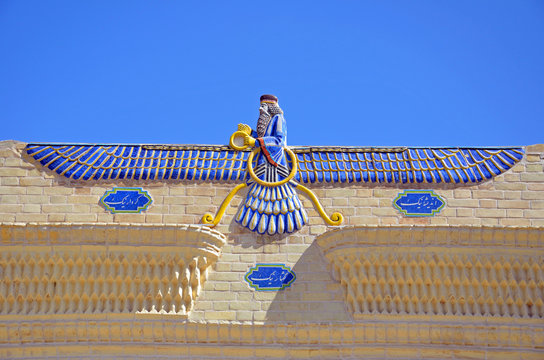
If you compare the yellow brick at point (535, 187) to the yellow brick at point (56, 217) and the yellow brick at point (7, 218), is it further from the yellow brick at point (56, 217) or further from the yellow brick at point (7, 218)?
the yellow brick at point (7, 218)

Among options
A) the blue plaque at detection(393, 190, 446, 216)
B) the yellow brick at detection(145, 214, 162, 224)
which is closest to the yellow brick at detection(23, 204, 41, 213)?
the yellow brick at detection(145, 214, 162, 224)

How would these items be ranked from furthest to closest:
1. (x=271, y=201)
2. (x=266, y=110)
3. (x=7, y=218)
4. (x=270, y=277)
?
(x=266, y=110) < (x=271, y=201) < (x=7, y=218) < (x=270, y=277)

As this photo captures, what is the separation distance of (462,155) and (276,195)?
2425mm

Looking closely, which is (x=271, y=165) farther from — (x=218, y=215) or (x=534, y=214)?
(x=534, y=214)

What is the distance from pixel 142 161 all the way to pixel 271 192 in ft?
5.46

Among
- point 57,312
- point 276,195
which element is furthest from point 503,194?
point 57,312


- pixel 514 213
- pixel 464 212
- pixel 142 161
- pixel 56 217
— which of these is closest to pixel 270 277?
pixel 142 161

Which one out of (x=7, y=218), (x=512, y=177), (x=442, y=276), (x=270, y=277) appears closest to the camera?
(x=442, y=276)

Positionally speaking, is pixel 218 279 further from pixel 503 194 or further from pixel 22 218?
pixel 503 194

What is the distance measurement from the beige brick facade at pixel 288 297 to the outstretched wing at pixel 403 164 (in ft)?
3.10

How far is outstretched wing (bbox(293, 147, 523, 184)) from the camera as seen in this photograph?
12.7 metres

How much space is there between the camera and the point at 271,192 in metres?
12.5

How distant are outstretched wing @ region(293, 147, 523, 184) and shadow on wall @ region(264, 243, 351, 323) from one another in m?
1.18

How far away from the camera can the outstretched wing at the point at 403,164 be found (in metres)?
12.7
